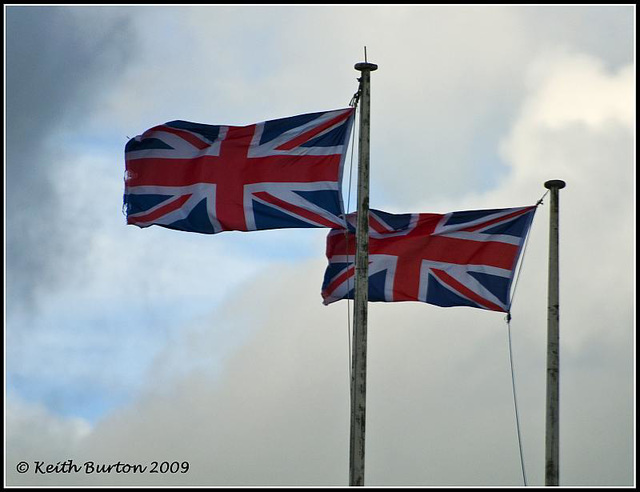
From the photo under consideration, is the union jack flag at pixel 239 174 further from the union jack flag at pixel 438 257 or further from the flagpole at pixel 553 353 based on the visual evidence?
the flagpole at pixel 553 353

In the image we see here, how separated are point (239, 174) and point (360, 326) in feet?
16.4

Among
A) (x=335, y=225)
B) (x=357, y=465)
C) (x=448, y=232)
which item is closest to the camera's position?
(x=357, y=465)

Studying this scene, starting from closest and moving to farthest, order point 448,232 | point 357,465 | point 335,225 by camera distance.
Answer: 1. point 357,465
2. point 335,225
3. point 448,232

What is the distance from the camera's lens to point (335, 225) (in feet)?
90.2

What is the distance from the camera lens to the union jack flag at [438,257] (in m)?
28.7

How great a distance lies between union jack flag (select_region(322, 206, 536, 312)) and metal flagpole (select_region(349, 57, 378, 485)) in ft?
7.07

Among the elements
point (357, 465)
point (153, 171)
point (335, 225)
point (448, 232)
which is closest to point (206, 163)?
point (153, 171)

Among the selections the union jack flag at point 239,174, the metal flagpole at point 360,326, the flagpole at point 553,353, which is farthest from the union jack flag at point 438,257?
the metal flagpole at point 360,326

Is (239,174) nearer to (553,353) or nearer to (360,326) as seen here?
(360,326)

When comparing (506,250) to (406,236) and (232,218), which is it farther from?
(232,218)

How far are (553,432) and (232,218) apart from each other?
7963 millimetres

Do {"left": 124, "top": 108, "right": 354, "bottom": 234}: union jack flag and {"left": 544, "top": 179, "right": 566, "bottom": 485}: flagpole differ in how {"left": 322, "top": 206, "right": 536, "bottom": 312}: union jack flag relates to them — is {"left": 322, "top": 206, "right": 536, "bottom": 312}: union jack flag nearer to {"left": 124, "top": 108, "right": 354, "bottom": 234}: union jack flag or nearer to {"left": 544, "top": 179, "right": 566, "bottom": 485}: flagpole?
{"left": 124, "top": 108, "right": 354, "bottom": 234}: union jack flag

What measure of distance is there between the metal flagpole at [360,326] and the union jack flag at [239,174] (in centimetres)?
126

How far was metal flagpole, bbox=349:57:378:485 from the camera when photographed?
25.2 meters
